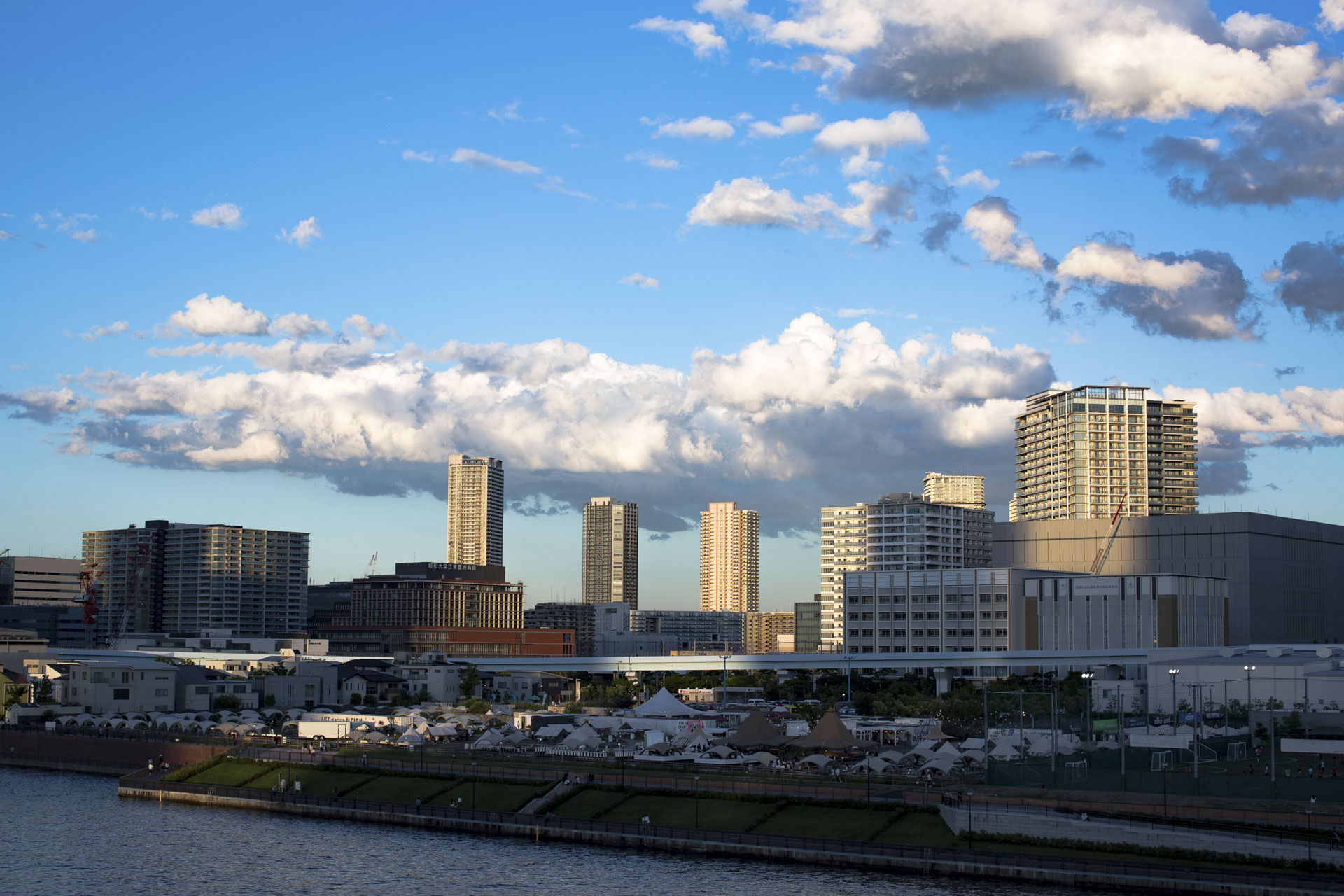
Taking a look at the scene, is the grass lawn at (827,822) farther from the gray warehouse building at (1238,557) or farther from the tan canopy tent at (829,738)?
the gray warehouse building at (1238,557)

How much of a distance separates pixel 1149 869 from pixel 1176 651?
76104 millimetres

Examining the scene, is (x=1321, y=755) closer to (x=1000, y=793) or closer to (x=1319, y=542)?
(x=1000, y=793)

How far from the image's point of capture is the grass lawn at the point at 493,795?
69750mm

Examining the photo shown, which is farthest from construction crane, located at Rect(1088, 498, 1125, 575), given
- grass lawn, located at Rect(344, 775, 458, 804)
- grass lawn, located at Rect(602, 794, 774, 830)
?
grass lawn, located at Rect(602, 794, 774, 830)

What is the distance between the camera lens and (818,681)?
150875 millimetres

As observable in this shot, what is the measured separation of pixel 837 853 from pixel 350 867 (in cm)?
2128

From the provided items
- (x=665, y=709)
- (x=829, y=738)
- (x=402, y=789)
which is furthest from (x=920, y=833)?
(x=665, y=709)

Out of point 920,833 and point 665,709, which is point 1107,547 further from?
point 920,833

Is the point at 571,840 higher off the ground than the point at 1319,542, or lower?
lower

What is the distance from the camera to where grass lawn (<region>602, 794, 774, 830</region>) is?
6269 centimetres

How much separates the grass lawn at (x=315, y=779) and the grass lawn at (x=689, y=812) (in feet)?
63.6

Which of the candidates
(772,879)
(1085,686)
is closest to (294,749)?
(772,879)

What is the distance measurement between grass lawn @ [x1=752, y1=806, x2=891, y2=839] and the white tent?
35561 mm

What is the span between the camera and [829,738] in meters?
77.1
